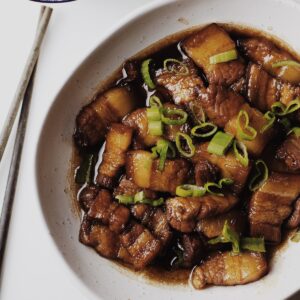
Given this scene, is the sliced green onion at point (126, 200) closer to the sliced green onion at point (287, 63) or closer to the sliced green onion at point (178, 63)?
the sliced green onion at point (178, 63)

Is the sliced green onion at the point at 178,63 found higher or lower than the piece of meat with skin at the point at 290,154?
higher

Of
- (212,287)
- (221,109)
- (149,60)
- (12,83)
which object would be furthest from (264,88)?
(12,83)

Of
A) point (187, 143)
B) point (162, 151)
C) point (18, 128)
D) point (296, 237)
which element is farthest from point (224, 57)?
point (18, 128)

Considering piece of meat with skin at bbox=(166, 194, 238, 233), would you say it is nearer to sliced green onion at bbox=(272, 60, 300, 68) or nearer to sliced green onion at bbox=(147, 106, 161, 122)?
sliced green onion at bbox=(147, 106, 161, 122)

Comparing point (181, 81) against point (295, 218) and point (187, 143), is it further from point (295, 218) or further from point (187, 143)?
point (295, 218)

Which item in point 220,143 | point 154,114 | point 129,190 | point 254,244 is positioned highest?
point 154,114

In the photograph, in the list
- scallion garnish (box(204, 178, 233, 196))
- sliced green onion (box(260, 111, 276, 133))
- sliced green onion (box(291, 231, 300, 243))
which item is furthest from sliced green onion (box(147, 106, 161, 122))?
sliced green onion (box(291, 231, 300, 243))

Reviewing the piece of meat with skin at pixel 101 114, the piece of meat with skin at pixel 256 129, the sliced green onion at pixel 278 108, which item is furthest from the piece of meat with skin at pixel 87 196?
the sliced green onion at pixel 278 108
